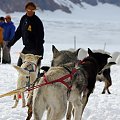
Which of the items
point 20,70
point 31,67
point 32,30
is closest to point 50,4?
point 32,30

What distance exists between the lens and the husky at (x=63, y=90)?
321cm

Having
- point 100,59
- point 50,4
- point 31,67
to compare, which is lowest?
point 50,4

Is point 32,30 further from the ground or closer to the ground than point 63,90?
further from the ground

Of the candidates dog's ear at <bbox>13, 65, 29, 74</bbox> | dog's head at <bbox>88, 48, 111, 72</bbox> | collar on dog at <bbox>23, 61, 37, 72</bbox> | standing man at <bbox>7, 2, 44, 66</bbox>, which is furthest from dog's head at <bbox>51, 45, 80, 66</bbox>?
standing man at <bbox>7, 2, 44, 66</bbox>

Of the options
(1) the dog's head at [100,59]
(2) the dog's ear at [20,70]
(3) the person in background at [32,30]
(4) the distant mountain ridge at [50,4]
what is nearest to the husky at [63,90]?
(1) the dog's head at [100,59]

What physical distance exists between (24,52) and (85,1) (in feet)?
260

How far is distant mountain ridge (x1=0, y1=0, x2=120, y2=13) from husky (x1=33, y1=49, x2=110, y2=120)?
206ft

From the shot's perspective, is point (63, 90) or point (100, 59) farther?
point (100, 59)

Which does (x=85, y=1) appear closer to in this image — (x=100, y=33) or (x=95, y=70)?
(x=100, y=33)

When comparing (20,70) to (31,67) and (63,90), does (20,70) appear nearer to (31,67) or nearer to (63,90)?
(31,67)

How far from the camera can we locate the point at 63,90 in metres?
3.31

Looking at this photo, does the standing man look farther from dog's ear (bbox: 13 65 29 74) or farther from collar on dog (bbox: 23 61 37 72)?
dog's ear (bbox: 13 65 29 74)

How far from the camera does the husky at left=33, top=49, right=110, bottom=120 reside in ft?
10.5

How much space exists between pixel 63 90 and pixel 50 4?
7172cm
